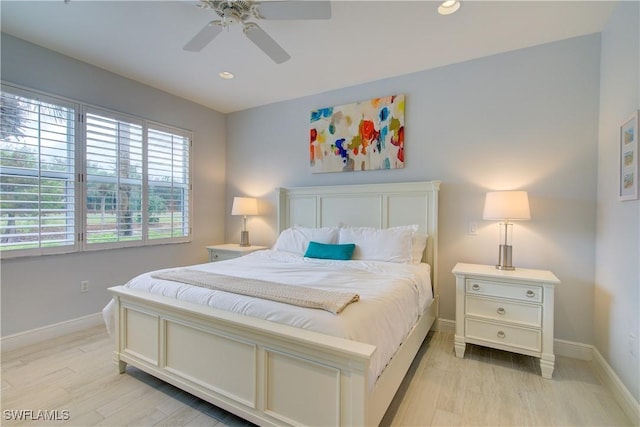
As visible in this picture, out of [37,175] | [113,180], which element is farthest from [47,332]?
[113,180]

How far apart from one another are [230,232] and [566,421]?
4.15m

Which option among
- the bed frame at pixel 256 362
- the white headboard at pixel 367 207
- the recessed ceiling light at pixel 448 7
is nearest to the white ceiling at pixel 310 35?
the recessed ceiling light at pixel 448 7

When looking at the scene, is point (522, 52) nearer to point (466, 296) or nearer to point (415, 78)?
point (415, 78)

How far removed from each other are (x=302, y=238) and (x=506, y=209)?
6.51ft

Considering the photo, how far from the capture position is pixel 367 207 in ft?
11.0

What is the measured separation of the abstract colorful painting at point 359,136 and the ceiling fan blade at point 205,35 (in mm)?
1755

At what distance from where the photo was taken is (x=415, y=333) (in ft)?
7.12

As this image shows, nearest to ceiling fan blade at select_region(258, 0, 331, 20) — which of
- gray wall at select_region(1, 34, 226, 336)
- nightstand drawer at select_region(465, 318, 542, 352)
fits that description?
gray wall at select_region(1, 34, 226, 336)

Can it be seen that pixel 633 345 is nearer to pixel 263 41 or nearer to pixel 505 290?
pixel 505 290

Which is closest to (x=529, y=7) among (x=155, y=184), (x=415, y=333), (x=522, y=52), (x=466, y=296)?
(x=522, y=52)

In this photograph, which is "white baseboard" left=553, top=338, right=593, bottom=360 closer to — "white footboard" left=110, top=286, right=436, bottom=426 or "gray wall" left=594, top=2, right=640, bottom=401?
"gray wall" left=594, top=2, right=640, bottom=401

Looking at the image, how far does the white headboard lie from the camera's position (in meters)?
3.01

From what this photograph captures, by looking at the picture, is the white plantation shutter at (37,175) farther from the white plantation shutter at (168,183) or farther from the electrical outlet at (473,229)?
the electrical outlet at (473,229)

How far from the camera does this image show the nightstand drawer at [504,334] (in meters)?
2.23
